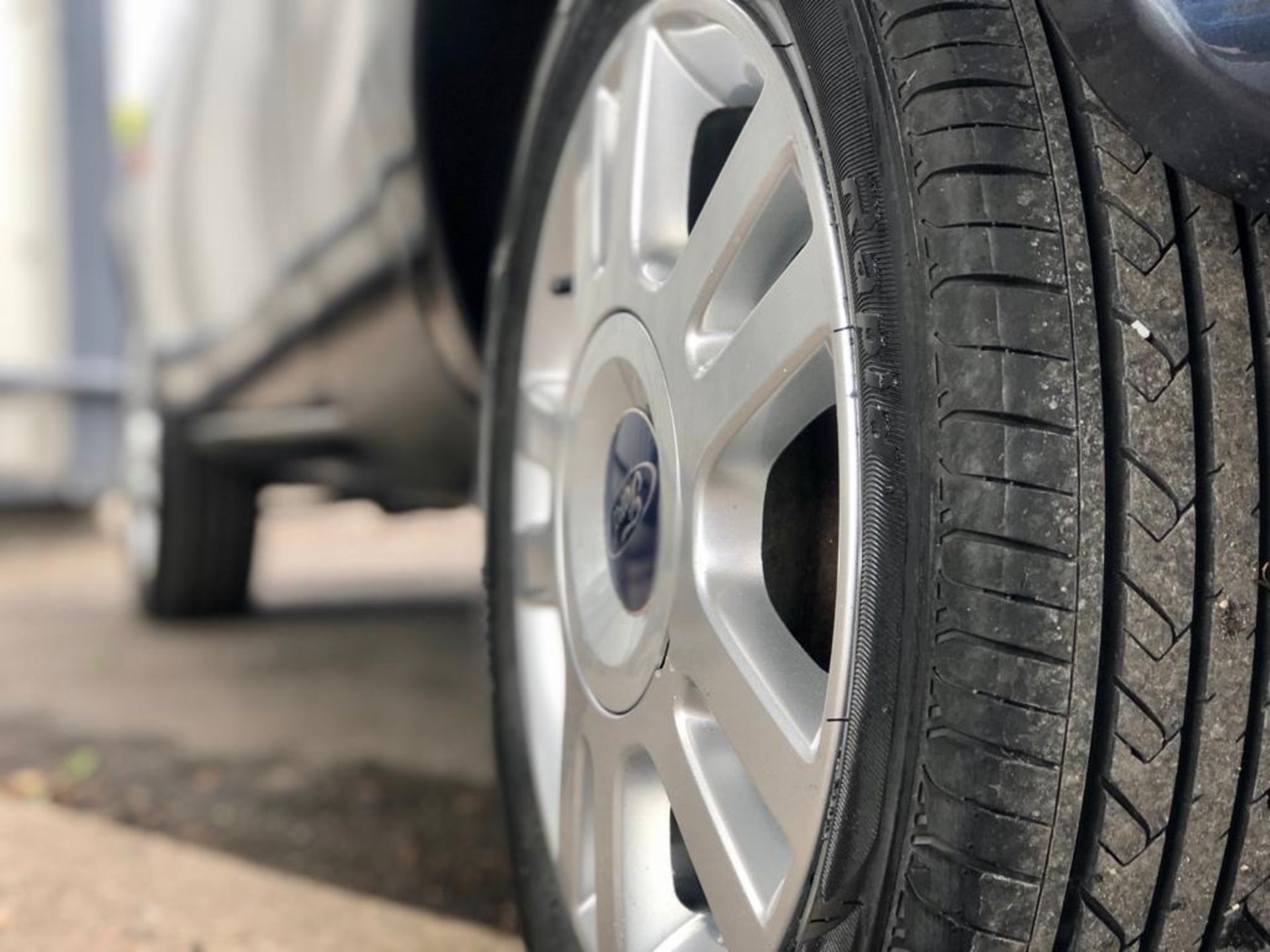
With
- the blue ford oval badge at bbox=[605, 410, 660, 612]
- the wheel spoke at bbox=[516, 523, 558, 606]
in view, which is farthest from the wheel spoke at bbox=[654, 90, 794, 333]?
the wheel spoke at bbox=[516, 523, 558, 606]

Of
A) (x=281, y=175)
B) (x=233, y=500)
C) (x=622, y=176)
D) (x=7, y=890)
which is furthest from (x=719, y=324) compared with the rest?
(x=233, y=500)

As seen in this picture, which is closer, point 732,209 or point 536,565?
point 732,209

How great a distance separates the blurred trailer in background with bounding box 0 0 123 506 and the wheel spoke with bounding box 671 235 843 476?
5925 mm

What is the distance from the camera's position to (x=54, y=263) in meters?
6.53

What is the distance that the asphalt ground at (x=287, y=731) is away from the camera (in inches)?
78.6

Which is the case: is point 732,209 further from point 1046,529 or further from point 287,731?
point 287,731

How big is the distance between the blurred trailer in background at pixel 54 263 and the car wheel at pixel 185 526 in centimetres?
269

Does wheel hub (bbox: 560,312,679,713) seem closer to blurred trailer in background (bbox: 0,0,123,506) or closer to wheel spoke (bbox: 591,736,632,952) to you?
wheel spoke (bbox: 591,736,632,952)

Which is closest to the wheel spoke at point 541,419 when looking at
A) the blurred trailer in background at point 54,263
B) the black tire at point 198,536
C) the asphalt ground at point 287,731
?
the asphalt ground at point 287,731

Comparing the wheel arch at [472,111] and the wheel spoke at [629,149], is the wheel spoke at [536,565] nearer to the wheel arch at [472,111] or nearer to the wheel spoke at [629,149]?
the wheel spoke at [629,149]

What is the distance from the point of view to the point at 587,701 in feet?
4.06

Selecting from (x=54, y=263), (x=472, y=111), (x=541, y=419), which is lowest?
(x=541, y=419)

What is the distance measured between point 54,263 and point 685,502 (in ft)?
20.5

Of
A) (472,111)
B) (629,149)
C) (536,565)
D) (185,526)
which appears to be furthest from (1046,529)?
(185,526)
